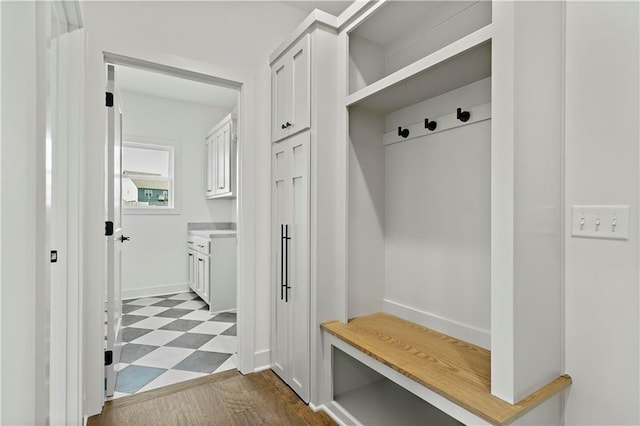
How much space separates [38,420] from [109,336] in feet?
5.24

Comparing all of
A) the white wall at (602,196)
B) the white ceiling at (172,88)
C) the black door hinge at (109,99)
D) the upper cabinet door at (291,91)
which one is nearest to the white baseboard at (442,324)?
the white wall at (602,196)

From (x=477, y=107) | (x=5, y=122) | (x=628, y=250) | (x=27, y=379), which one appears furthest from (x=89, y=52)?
(x=628, y=250)

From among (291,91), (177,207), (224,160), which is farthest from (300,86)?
(177,207)

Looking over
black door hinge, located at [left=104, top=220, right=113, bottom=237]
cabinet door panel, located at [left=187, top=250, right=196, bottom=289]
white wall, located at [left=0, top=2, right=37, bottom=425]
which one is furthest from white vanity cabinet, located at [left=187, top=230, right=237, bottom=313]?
white wall, located at [left=0, top=2, right=37, bottom=425]

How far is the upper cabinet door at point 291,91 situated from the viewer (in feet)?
6.70

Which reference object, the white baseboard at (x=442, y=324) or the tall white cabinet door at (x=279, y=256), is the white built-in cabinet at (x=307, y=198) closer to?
the tall white cabinet door at (x=279, y=256)

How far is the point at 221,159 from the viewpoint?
4.28 m

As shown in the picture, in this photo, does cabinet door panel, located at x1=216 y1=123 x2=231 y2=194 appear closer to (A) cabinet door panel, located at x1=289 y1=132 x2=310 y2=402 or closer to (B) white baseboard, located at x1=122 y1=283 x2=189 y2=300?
(B) white baseboard, located at x1=122 y1=283 x2=189 y2=300

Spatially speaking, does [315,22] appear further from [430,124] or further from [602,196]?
[602,196]

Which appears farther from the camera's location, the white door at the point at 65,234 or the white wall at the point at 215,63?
the white wall at the point at 215,63

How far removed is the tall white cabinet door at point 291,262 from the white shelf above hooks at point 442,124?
58 centimetres

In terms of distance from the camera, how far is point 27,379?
67cm

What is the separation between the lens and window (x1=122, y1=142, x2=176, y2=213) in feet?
14.7

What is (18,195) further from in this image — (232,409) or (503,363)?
(232,409)
